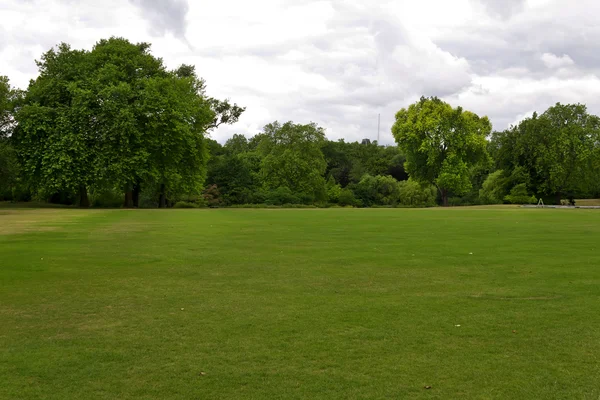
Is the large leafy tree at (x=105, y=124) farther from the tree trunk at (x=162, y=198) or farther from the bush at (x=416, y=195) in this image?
the bush at (x=416, y=195)

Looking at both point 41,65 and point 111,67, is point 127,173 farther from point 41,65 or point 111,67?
point 41,65

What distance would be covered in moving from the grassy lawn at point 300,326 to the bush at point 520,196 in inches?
2258

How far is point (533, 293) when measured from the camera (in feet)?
30.0

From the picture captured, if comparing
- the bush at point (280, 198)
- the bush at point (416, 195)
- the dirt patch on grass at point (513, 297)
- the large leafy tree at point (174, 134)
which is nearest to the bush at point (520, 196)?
the bush at point (416, 195)

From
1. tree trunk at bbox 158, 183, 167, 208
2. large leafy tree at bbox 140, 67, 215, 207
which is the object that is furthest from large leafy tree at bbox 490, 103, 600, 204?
tree trunk at bbox 158, 183, 167, 208

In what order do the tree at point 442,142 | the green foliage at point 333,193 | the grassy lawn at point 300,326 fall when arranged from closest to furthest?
the grassy lawn at point 300,326
the tree at point 442,142
the green foliage at point 333,193

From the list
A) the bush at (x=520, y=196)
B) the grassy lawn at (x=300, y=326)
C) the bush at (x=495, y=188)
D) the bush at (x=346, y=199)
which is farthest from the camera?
the bush at (x=346, y=199)

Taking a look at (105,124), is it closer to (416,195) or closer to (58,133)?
(58,133)

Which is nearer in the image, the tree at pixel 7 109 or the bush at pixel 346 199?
the tree at pixel 7 109

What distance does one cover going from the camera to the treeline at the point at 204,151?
47344mm

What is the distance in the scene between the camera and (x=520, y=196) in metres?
67.6

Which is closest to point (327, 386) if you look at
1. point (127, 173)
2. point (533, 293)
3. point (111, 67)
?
point (533, 293)

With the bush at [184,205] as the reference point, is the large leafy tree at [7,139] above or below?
above

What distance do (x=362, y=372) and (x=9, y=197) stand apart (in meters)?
69.8
